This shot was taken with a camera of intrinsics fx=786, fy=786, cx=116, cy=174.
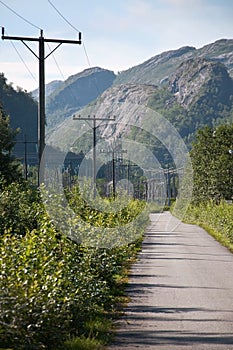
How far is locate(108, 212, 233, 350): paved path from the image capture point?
11.6m

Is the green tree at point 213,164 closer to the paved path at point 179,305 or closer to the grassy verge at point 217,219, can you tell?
the grassy verge at point 217,219

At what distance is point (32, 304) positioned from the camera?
9.59m

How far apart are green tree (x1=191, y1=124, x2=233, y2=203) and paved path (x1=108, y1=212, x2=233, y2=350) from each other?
2955 centimetres

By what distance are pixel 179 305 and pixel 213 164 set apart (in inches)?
1750

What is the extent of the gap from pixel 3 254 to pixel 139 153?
347 ft

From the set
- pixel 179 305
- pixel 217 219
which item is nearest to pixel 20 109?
pixel 217 219

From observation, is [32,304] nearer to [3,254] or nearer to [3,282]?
[3,282]

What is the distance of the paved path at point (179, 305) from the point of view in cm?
1159

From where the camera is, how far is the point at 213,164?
59344 millimetres

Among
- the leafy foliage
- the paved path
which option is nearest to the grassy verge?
the paved path

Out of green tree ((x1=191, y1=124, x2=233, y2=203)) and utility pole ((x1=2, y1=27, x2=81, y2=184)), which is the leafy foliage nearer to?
utility pole ((x1=2, y1=27, x2=81, y2=184))

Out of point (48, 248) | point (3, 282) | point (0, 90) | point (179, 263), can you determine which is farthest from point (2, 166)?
point (0, 90)

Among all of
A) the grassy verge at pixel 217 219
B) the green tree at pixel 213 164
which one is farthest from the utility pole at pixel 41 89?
the green tree at pixel 213 164

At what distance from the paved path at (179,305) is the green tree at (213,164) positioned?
29.5 m
